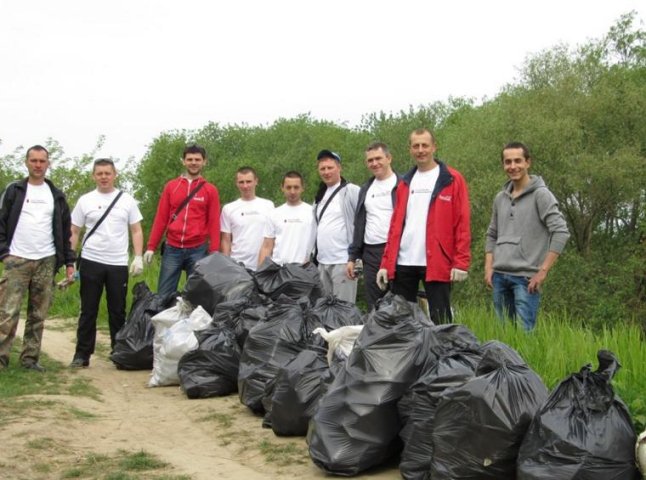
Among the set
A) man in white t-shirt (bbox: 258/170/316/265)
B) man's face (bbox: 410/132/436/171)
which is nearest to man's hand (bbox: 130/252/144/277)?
man in white t-shirt (bbox: 258/170/316/265)

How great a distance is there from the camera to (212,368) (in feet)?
20.5

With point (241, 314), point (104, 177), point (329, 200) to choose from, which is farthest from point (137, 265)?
point (329, 200)

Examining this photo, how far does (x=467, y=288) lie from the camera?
2472 centimetres

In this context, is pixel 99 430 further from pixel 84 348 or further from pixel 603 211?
pixel 603 211

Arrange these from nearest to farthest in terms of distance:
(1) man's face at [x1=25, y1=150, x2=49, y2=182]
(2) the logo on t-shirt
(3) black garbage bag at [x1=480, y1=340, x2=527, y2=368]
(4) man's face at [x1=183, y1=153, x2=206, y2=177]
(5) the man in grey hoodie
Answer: (3) black garbage bag at [x1=480, y1=340, x2=527, y2=368] → (5) the man in grey hoodie → (2) the logo on t-shirt → (1) man's face at [x1=25, y1=150, x2=49, y2=182] → (4) man's face at [x1=183, y1=153, x2=206, y2=177]

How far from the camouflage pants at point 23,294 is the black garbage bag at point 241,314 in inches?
56.2

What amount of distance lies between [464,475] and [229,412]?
94.2 inches

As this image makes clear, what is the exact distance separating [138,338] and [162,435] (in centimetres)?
251

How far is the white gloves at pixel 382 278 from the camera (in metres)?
5.96

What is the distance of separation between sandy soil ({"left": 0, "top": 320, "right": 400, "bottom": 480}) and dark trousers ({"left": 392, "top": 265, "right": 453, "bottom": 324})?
138 centimetres

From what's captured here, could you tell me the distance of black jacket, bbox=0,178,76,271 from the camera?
22.6 feet

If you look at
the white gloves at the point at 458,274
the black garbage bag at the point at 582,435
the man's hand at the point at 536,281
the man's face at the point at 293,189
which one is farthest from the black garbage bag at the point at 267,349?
the black garbage bag at the point at 582,435

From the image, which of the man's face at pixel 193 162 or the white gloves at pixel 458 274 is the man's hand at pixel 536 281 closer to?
the white gloves at pixel 458 274

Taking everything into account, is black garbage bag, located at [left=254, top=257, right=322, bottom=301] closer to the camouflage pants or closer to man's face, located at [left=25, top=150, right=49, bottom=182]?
the camouflage pants
